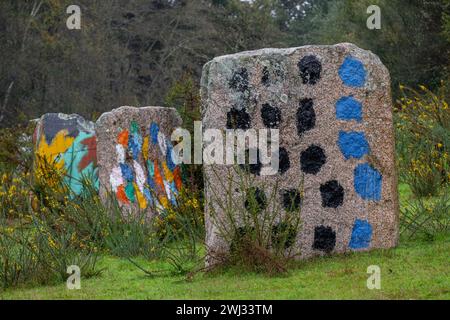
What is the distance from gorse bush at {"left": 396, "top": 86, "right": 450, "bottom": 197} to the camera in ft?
37.4

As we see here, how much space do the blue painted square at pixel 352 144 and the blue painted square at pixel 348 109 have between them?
127mm

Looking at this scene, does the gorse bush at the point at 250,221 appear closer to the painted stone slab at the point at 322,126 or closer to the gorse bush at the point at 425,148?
the painted stone slab at the point at 322,126

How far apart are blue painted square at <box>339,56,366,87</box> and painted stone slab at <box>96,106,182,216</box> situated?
3.24 meters

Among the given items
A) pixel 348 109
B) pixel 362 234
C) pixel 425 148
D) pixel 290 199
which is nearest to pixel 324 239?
pixel 362 234

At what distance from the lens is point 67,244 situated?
30.7 feet

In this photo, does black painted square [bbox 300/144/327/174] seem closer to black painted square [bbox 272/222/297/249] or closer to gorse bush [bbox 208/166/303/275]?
gorse bush [bbox 208/166/303/275]

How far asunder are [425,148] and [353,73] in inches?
149

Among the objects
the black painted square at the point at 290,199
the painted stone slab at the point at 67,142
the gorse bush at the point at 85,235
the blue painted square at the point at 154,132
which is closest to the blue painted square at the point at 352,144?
the black painted square at the point at 290,199

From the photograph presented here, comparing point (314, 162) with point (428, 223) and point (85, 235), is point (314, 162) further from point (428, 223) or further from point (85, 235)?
point (85, 235)

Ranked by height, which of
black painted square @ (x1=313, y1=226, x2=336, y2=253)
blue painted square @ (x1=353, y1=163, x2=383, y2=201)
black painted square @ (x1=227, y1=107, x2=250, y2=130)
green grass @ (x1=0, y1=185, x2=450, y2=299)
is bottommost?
green grass @ (x1=0, y1=185, x2=450, y2=299)

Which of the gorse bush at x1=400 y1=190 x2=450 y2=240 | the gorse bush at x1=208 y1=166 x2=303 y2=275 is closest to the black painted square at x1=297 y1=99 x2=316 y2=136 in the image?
the gorse bush at x1=208 y1=166 x2=303 y2=275

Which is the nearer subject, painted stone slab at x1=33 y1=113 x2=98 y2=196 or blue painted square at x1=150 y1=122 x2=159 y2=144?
blue painted square at x1=150 y1=122 x2=159 y2=144

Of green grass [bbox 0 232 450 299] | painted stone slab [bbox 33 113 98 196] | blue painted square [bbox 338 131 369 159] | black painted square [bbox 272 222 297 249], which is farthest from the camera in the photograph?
painted stone slab [bbox 33 113 98 196]

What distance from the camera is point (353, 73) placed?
8547 mm
